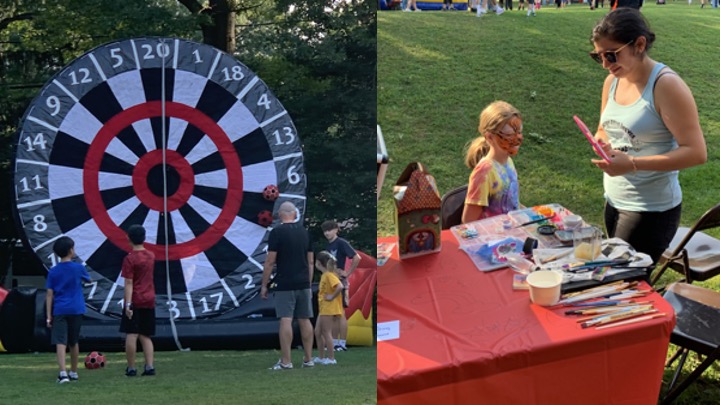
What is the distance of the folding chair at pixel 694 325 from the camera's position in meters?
2.23

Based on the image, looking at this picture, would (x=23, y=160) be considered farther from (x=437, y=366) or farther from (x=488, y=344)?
(x=488, y=344)

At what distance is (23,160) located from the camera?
3.92 ft

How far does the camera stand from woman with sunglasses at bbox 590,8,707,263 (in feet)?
7.15

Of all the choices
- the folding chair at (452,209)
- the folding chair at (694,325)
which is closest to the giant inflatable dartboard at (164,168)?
the folding chair at (694,325)

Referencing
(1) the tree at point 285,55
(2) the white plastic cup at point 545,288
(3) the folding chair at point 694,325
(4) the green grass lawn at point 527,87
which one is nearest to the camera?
(1) the tree at point 285,55

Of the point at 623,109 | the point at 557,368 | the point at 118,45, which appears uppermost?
the point at 118,45

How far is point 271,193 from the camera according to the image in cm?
127

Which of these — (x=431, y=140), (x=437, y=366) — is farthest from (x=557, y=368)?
(x=431, y=140)

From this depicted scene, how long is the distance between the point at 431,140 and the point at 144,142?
475 cm

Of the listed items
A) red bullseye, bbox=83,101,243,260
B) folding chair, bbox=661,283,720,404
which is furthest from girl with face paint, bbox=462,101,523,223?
red bullseye, bbox=83,101,243,260

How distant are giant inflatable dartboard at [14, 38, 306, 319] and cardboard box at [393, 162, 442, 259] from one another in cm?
86

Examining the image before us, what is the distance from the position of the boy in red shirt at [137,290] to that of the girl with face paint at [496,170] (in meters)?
1.55

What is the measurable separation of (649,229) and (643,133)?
312 mm

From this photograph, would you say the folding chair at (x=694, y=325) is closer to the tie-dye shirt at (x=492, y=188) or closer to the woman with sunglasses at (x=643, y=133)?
the woman with sunglasses at (x=643, y=133)
